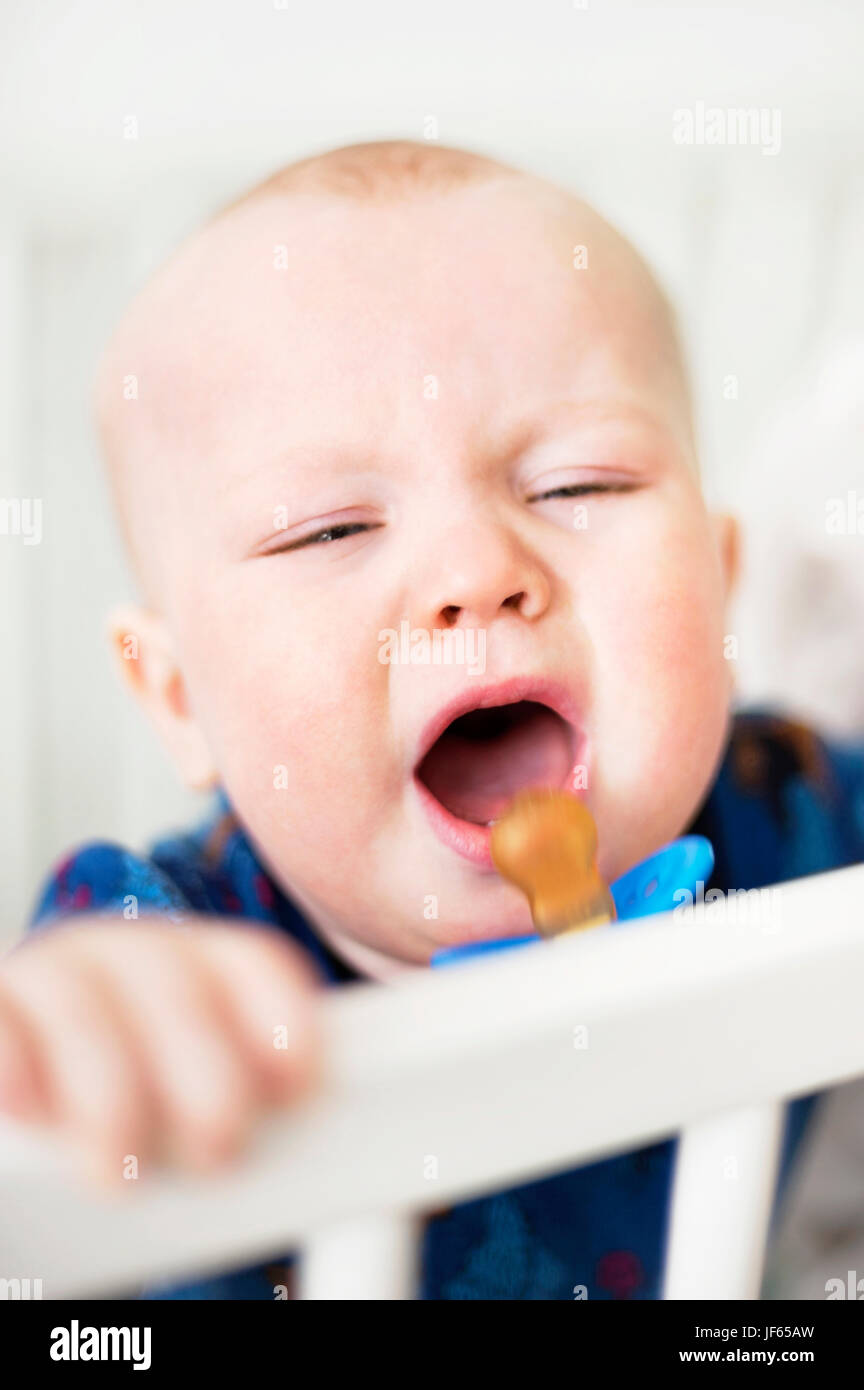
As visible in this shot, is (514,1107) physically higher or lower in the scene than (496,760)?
lower

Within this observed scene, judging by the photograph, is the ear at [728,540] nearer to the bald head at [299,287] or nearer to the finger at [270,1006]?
the bald head at [299,287]

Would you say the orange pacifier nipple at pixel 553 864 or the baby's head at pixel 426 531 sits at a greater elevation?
the baby's head at pixel 426 531

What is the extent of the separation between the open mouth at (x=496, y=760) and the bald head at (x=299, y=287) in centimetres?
18

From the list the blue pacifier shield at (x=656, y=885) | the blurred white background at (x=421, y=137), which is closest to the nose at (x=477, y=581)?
the blue pacifier shield at (x=656, y=885)

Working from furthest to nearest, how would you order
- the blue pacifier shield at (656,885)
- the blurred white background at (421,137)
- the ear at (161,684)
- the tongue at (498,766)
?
the blurred white background at (421,137), the ear at (161,684), the tongue at (498,766), the blue pacifier shield at (656,885)

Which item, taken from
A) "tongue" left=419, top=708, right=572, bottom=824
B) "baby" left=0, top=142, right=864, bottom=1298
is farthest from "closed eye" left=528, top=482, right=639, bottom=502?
"tongue" left=419, top=708, right=572, bottom=824

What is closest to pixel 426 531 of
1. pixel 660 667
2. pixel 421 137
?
pixel 660 667

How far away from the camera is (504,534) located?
53 centimetres

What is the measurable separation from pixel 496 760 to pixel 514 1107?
33 centimetres

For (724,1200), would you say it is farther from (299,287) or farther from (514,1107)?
(299,287)

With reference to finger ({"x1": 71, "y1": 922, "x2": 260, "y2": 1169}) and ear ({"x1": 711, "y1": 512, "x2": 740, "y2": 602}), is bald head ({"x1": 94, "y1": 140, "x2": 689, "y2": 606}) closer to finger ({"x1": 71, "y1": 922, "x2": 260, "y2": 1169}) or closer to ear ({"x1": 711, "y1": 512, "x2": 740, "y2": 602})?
ear ({"x1": 711, "y1": 512, "x2": 740, "y2": 602})

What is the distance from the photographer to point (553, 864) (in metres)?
0.50

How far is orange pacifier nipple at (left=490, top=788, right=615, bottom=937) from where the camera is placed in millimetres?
489

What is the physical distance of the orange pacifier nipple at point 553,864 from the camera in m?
0.49
